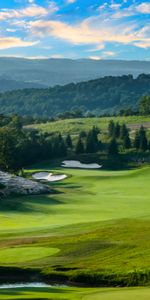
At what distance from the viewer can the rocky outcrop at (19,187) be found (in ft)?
242

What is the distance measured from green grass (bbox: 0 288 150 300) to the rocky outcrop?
41.5 m

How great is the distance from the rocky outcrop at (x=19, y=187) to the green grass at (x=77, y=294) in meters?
41.5

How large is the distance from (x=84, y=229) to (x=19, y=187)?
28.9 m

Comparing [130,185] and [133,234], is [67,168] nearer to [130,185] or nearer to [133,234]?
[130,185]

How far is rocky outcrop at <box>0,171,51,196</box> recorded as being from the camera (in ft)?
242

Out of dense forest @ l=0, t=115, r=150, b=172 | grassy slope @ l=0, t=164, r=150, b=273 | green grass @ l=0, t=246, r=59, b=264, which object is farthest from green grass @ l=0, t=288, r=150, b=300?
dense forest @ l=0, t=115, r=150, b=172

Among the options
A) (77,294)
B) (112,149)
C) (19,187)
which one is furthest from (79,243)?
(112,149)

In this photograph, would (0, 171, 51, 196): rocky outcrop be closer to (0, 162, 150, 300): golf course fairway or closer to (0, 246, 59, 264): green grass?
(0, 162, 150, 300): golf course fairway

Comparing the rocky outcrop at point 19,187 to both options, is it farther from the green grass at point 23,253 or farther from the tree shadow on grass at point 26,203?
the green grass at point 23,253

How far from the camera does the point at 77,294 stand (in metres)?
29.2

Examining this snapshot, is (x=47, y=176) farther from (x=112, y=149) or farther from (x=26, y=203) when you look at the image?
(x=26, y=203)

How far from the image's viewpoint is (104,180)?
92.2 meters

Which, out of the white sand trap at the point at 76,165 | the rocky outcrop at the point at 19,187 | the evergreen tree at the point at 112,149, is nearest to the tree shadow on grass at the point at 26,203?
the rocky outcrop at the point at 19,187

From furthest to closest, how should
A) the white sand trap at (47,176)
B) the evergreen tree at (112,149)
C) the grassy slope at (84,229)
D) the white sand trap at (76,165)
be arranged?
1. the evergreen tree at (112,149)
2. the white sand trap at (76,165)
3. the white sand trap at (47,176)
4. the grassy slope at (84,229)
